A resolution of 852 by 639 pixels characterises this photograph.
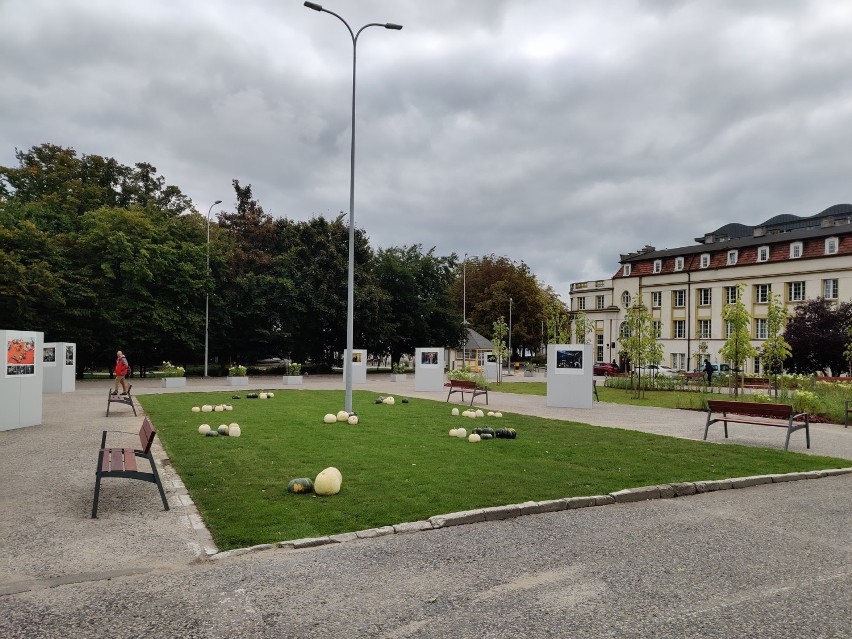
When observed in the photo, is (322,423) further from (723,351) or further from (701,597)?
(723,351)

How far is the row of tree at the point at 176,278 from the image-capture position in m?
34.5

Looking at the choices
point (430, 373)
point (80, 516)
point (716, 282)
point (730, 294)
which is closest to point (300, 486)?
point (80, 516)

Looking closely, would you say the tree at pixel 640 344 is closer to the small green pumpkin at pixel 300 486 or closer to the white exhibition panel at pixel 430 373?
the white exhibition panel at pixel 430 373

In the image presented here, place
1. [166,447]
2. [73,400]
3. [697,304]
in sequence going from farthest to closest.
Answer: [697,304], [73,400], [166,447]

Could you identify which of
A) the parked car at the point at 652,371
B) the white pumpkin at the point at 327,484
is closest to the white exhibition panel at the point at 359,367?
the parked car at the point at 652,371

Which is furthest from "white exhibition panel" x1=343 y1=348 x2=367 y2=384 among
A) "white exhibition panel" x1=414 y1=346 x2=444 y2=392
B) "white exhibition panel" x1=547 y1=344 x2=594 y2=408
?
"white exhibition panel" x1=547 y1=344 x2=594 y2=408

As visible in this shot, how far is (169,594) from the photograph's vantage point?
4750mm

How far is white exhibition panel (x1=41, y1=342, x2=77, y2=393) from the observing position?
26.8 m

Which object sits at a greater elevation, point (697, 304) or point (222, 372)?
point (697, 304)

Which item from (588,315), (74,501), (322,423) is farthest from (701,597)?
(588,315)

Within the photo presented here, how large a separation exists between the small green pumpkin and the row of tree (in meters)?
25.9

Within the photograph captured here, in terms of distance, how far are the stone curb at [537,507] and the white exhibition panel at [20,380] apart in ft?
37.1

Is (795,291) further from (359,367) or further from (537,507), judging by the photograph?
(537,507)

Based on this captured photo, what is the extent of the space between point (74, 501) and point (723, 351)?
2725cm
